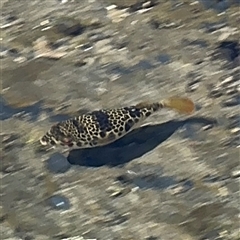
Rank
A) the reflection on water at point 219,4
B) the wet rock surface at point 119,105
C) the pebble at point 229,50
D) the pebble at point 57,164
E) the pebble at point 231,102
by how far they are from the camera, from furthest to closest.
A: the reflection on water at point 219,4, the pebble at point 229,50, the pebble at point 231,102, the pebble at point 57,164, the wet rock surface at point 119,105

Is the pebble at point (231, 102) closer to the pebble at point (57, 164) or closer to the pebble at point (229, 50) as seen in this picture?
the pebble at point (229, 50)

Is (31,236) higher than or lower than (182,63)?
lower

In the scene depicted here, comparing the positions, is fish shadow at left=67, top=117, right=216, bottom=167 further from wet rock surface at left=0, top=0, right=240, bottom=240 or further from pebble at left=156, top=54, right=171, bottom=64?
pebble at left=156, top=54, right=171, bottom=64

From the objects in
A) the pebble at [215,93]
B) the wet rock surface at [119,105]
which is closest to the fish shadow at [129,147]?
the wet rock surface at [119,105]

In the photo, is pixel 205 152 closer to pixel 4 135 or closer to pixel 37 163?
pixel 37 163

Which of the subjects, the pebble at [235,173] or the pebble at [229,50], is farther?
the pebble at [229,50]

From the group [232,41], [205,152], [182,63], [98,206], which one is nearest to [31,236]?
[98,206]
